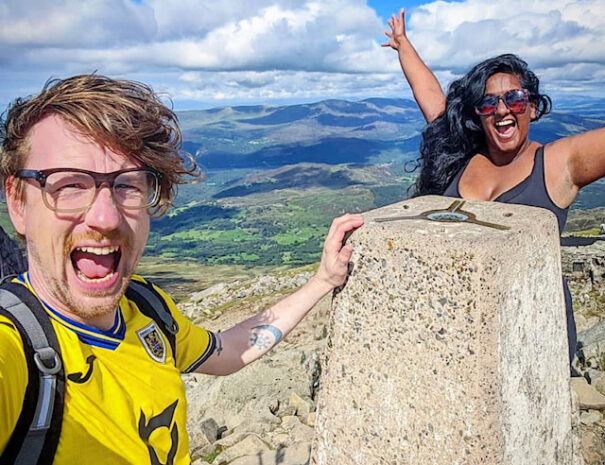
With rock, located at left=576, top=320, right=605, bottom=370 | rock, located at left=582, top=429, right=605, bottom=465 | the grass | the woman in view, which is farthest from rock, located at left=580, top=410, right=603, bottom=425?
the grass

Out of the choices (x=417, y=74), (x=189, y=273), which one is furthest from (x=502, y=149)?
(x=189, y=273)

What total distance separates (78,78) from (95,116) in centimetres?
26

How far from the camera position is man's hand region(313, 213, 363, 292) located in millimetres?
3468

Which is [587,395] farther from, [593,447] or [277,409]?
[277,409]

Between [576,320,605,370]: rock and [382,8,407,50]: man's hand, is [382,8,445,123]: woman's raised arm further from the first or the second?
[576,320,605,370]: rock

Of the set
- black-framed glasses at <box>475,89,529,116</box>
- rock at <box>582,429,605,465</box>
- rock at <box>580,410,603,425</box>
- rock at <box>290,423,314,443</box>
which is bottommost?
rock at <box>290,423,314,443</box>

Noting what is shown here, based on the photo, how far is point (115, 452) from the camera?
2.30 m

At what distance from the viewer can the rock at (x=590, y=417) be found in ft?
20.3

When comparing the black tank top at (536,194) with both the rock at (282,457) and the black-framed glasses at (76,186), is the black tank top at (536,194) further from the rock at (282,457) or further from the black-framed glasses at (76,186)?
the rock at (282,457)

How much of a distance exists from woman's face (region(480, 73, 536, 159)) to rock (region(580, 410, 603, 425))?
12.8 ft

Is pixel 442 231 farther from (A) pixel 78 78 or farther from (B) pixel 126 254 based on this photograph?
(A) pixel 78 78

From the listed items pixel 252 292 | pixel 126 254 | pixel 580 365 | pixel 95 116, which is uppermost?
pixel 95 116

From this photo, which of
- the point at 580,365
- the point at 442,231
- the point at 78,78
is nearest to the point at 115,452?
the point at 78,78

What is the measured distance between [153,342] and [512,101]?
289 centimetres
